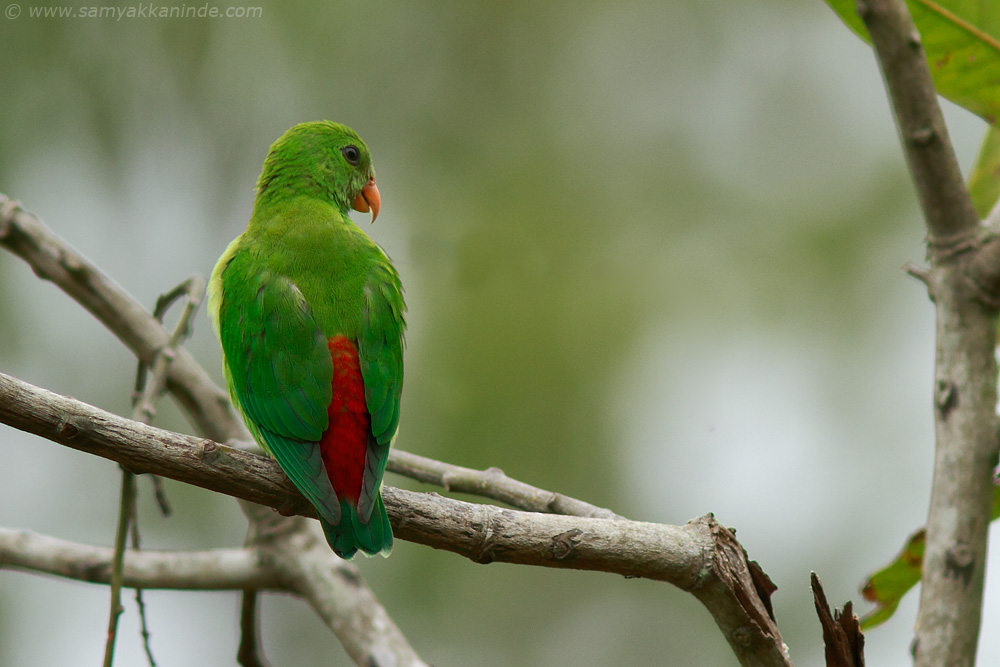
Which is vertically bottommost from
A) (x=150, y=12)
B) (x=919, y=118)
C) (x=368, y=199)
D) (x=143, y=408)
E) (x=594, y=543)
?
(x=594, y=543)

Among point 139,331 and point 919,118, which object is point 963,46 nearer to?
point 919,118

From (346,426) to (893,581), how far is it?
1.86 metres

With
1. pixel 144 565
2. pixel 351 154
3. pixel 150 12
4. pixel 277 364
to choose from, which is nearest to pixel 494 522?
pixel 277 364

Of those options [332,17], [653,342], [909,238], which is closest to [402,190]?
[332,17]

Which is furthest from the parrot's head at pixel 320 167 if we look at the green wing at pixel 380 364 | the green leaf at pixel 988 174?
the green leaf at pixel 988 174

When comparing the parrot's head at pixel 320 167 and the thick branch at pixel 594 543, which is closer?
the thick branch at pixel 594 543

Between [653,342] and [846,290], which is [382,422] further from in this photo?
[846,290]

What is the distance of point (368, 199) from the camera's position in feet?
13.6

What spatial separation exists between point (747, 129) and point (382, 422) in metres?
9.41

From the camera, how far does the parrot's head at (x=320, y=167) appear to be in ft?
12.2

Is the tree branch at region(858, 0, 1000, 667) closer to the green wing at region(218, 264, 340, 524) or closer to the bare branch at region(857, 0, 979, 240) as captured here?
the bare branch at region(857, 0, 979, 240)

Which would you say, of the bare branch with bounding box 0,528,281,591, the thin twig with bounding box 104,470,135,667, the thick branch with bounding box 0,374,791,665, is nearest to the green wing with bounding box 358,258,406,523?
the thick branch with bounding box 0,374,791,665

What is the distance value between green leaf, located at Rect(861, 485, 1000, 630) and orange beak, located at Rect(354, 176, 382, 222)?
253cm

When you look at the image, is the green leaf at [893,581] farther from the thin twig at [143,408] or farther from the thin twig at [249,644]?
the thin twig at [143,408]
